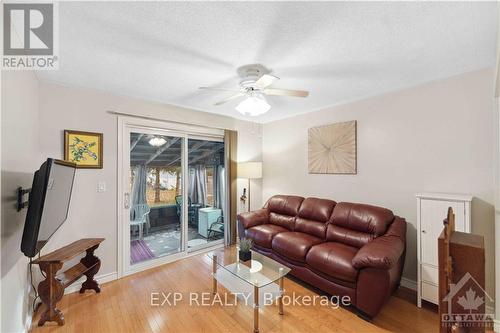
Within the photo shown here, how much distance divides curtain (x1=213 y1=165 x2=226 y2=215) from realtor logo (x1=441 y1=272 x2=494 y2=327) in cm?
352

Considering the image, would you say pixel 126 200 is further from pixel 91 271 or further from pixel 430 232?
pixel 430 232

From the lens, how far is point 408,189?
266 cm

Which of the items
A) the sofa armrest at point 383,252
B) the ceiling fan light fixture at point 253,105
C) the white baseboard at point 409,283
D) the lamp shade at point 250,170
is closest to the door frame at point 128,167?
the lamp shade at point 250,170

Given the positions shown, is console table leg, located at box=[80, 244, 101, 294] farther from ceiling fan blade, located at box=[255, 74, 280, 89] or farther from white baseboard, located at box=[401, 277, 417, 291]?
white baseboard, located at box=[401, 277, 417, 291]

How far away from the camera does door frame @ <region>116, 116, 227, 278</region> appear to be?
2893 millimetres

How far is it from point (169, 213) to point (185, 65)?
2.40 meters

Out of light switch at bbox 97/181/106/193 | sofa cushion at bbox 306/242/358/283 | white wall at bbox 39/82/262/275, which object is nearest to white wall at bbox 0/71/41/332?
white wall at bbox 39/82/262/275

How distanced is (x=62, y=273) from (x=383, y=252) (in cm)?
328

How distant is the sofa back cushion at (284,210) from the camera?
3500mm

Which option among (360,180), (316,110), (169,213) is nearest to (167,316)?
(169,213)

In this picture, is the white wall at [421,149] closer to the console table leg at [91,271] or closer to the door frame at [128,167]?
the door frame at [128,167]

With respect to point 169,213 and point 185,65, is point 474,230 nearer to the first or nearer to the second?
point 185,65

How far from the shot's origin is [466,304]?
857 millimetres

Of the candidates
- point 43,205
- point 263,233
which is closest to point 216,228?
point 263,233
